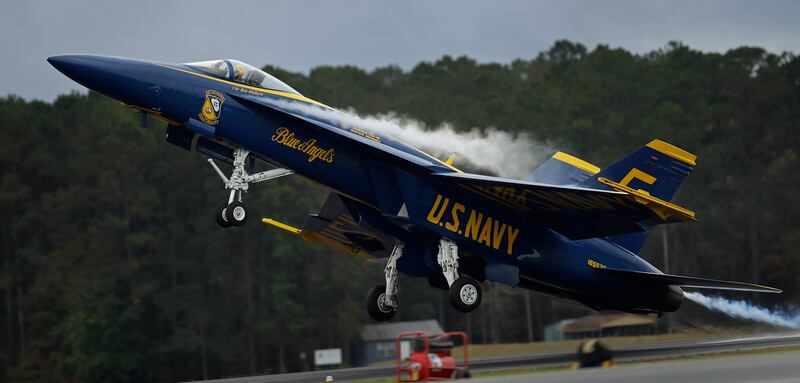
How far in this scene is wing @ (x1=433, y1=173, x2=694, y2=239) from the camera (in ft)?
66.8

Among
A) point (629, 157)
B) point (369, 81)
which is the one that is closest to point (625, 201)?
point (629, 157)

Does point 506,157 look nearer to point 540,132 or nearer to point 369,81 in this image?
point 540,132

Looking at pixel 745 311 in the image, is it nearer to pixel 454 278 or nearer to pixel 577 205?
pixel 577 205

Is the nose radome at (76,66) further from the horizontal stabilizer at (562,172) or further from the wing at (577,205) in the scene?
the horizontal stabilizer at (562,172)

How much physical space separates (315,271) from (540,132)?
1396 centimetres

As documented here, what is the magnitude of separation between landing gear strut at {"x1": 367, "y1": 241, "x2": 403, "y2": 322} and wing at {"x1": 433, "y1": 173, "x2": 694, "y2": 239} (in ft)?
6.93

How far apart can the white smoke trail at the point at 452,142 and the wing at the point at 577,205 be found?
2.04 metres

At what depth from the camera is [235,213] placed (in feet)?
65.9

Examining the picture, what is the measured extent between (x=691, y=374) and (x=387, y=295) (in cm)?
881

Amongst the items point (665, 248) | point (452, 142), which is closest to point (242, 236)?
point (665, 248)

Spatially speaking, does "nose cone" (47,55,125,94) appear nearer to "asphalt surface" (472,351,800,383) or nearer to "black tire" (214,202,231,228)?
"black tire" (214,202,231,228)

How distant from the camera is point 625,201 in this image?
20.5 metres

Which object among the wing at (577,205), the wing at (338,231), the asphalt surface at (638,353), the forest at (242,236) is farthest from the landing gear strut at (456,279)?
the forest at (242,236)

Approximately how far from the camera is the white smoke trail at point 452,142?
21.1 meters
